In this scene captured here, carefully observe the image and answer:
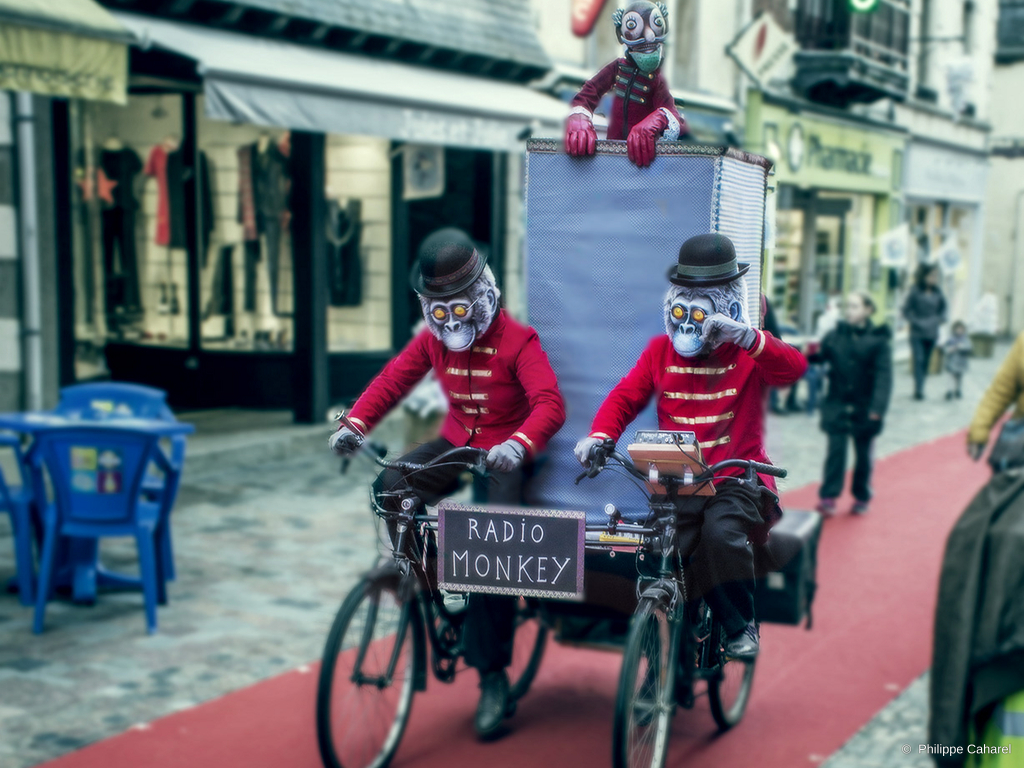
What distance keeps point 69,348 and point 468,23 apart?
6030 millimetres

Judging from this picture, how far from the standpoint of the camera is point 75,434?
6105 mm

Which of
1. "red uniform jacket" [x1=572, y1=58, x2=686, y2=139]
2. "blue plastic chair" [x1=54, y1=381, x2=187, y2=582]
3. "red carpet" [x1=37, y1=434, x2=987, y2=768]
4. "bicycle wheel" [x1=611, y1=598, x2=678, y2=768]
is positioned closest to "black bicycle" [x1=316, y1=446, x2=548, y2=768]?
"red carpet" [x1=37, y1=434, x2=987, y2=768]

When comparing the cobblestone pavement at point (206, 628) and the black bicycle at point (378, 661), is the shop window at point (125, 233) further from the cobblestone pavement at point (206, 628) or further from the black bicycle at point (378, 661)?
the black bicycle at point (378, 661)

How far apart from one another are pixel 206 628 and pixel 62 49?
363 centimetres

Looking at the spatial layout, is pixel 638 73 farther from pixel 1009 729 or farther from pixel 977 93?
pixel 977 93

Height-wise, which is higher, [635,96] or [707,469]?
[635,96]

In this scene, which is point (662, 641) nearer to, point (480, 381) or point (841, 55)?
point (480, 381)

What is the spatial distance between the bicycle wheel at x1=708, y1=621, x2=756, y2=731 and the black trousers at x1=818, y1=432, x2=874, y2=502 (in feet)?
15.2

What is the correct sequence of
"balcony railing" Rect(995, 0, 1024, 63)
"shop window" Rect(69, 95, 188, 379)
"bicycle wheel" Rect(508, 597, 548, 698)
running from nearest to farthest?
"bicycle wheel" Rect(508, 597, 548, 698)
"shop window" Rect(69, 95, 188, 379)
"balcony railing" Rect(995, 0, 1024, 63)

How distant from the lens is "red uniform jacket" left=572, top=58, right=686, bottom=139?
1.67 meters

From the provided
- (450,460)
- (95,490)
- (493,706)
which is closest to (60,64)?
(95,490)

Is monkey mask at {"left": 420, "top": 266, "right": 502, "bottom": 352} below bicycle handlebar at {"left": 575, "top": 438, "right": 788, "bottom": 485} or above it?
above

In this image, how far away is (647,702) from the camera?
11.3 ft

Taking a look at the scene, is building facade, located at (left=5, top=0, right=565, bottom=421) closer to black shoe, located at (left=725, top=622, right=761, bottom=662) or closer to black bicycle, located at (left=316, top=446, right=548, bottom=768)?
black bicycle, located at (left=316, top=446, right=548, bottom=768)
